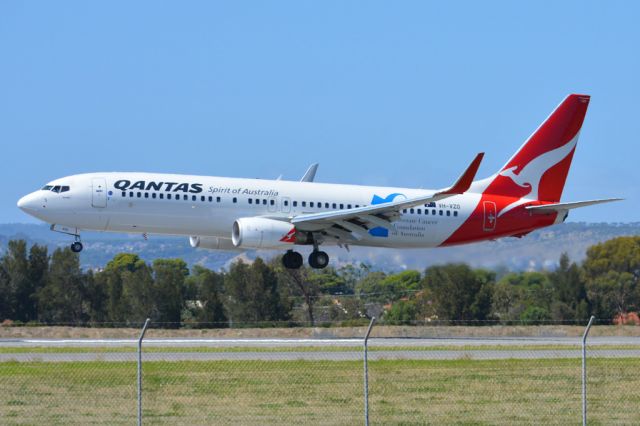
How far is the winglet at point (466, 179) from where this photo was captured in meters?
42.5

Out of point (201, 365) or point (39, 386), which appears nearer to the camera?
point (39, 386)

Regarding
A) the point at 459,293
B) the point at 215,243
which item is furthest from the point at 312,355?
the point at 459,293

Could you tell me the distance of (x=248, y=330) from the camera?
159 feet

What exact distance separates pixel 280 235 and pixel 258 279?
59.8 feet

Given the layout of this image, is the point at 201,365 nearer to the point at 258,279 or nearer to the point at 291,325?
the point at 291,325

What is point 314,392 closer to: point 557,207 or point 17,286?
point 557,207

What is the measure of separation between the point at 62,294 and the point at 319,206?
19356 millimetres

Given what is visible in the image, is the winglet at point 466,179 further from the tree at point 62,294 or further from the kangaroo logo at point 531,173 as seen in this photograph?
the tree at point 62,294

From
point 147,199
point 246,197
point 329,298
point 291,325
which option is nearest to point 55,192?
point 147,199

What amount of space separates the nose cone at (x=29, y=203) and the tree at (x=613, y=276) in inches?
1013

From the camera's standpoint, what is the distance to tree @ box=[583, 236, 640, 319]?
5797 cm

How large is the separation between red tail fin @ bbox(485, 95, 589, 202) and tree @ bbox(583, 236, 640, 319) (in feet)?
21.7

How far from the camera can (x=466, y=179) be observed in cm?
4284

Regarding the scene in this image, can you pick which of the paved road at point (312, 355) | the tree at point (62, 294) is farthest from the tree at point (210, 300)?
the paved road at point (312, 355)
